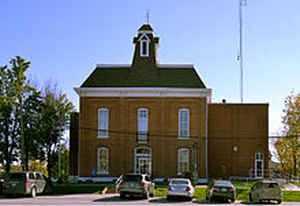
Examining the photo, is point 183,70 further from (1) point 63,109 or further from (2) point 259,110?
(1) point 63,109

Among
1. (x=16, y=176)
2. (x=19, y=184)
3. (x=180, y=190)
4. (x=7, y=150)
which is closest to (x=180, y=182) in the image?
(x=180, y=190)

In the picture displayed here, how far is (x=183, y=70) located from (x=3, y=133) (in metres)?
20.5

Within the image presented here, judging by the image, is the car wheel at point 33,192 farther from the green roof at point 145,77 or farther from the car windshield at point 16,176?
the green roof at point 145,77

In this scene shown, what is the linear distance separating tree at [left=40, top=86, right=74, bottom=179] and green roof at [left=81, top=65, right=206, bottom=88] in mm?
7726

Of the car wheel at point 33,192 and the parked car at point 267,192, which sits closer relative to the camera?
the parked car at point 267,192

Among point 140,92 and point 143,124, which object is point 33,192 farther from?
point 140,92

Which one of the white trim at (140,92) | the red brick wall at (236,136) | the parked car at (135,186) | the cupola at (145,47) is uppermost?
the cupola at (145,47)

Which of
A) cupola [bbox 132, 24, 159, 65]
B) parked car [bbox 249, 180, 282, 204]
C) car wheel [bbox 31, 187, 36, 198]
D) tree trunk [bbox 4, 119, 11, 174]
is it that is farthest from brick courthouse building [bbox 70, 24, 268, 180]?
parked car [bbox 249, 180, 282, 204]

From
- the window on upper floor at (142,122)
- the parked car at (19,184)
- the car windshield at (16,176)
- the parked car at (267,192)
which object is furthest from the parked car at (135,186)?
the window on upper floor at (142,122)

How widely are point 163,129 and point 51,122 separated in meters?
14.0

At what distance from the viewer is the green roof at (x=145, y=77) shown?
45031 mm

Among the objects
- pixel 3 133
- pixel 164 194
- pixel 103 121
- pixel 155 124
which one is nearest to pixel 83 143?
pixel 103 121

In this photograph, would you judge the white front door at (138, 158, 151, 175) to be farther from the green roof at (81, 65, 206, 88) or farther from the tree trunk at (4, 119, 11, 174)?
the tree trunk at (4, 119, 11, 174)

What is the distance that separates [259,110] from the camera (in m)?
46.0
